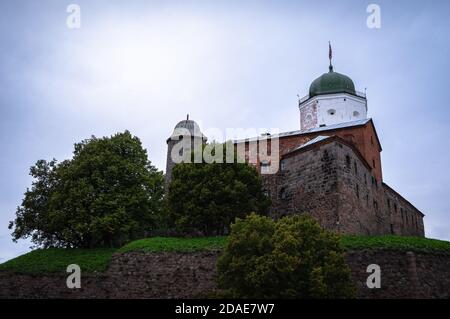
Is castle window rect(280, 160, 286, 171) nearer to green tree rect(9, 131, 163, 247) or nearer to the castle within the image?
the castle

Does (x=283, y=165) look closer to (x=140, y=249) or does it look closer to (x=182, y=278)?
(x=182, y=278)

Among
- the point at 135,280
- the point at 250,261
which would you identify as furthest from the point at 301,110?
the point at 250,261

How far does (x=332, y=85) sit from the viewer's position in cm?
4853

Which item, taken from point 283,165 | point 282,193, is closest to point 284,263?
point 282,193

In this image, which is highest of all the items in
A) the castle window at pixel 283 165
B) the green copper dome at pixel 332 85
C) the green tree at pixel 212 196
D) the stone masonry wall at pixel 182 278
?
the green copper dome at pixel 332 85

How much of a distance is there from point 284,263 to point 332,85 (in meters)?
34.0

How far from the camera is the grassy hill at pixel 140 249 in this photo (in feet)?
80.5

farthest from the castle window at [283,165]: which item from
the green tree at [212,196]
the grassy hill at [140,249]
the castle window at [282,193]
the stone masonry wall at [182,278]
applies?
the stone masonry wall at [182,278]

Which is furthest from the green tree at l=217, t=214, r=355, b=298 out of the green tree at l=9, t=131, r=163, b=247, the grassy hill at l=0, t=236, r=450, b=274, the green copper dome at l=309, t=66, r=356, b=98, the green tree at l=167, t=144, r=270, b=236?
the green copper dome at l=309, t=66, r=356, b=98

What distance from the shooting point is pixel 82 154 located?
112 feet

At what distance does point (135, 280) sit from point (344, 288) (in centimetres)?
1347

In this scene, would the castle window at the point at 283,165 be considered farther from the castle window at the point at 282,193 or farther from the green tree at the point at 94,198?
the green tree at the point at 94,198

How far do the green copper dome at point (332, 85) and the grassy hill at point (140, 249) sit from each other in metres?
25.6
